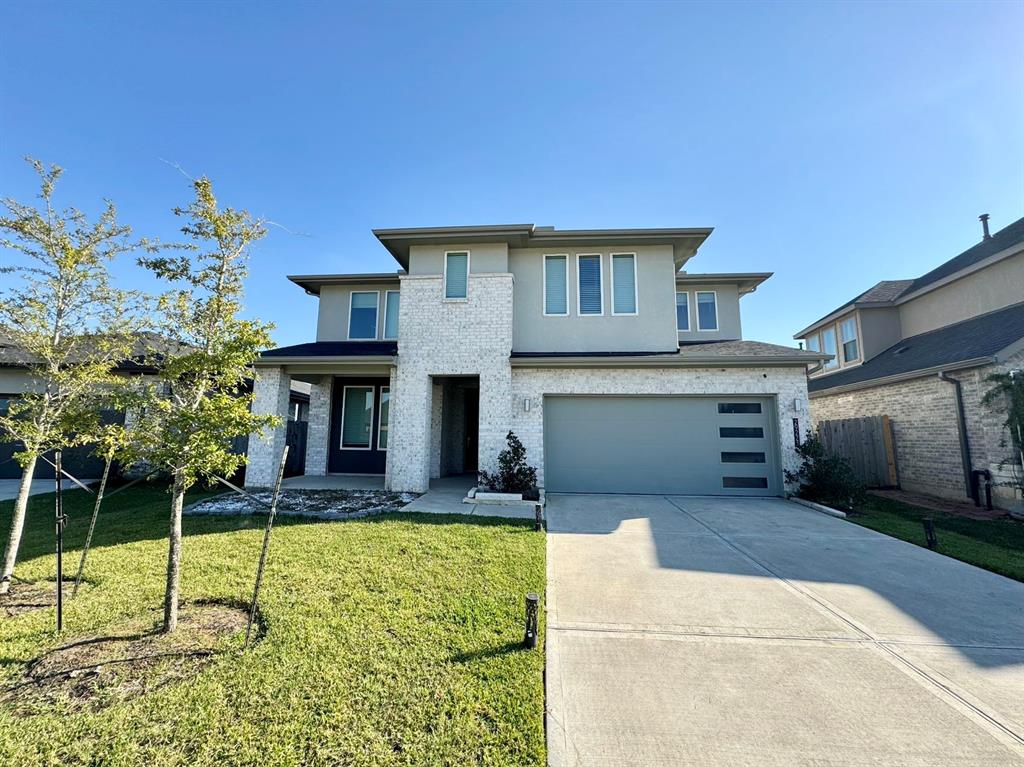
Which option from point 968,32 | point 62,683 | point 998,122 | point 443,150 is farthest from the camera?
point 443,150

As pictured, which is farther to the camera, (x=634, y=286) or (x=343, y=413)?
(x=343, y=413)

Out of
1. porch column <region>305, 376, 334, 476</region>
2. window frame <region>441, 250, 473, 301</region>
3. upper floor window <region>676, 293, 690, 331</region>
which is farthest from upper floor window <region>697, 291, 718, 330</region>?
porch column <region>305, 376, 334, 476</region>

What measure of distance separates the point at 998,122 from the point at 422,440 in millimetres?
15432

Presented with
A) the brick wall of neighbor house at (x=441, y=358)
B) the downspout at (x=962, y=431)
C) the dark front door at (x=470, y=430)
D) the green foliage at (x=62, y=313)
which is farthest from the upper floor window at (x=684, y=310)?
the green foliage at (x=62, y=313)

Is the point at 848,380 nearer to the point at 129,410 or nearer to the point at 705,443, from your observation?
the point at 705,443

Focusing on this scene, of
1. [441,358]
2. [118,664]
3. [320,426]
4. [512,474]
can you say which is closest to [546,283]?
[441,358]

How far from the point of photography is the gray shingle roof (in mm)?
9719

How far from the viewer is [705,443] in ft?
33.1

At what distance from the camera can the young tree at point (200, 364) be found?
11.5 feet

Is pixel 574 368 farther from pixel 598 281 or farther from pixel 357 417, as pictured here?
pixel 357 417

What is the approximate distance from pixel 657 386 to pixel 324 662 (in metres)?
8.90

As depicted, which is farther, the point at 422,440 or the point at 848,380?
the point at 848,380

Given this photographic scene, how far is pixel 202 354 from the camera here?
3668 millimetres

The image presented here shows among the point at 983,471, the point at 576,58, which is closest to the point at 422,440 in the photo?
the point at 576,58
